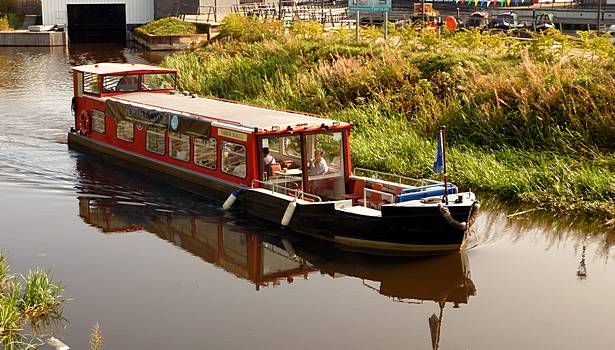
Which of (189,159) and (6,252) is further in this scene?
(189,159)

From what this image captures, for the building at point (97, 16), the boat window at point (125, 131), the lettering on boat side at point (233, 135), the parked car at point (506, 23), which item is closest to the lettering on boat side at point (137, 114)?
the boat window at point (125, 131)

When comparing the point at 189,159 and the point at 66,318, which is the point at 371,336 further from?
the point at 189,159

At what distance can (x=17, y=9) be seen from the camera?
70875mm

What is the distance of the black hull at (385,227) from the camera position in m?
16.9

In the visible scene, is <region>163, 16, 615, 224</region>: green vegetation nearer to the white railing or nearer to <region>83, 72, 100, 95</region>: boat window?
the white railing

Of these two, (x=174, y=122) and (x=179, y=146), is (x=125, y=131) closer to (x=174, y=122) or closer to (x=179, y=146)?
(x=179, y=146)

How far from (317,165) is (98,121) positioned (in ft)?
31.2

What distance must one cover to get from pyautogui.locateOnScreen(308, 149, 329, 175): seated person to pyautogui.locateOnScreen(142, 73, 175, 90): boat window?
8.95 meters

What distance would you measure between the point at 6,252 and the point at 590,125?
46.0 ft

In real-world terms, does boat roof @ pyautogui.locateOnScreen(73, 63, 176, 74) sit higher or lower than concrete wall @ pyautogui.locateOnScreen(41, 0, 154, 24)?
lower

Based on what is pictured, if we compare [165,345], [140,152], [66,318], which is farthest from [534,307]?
[140,152]

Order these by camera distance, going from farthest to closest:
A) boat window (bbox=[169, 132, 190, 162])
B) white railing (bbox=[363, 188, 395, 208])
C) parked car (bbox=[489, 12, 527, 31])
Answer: parked car (bbox=[489, 12, 527, 31]) → boat window (bbox=[169, 132, 190, 162]) → white railing (bbox=[363, 188, 395, 208])

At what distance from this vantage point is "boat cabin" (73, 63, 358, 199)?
19703 millimetres

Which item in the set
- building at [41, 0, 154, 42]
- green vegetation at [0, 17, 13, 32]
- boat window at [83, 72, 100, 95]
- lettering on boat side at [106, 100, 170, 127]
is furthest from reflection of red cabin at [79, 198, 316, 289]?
building at [41, 0, 154, 42]
